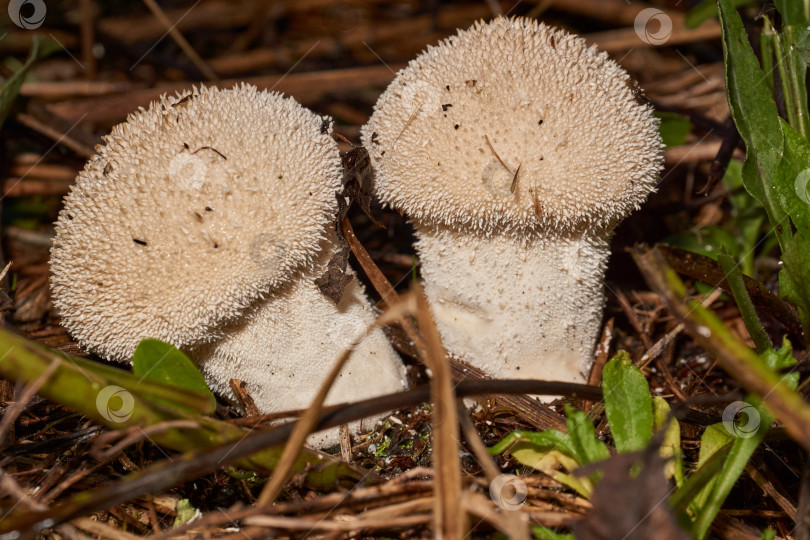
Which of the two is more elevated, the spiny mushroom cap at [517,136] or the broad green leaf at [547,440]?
the spiny mushroom cap at [517,136]

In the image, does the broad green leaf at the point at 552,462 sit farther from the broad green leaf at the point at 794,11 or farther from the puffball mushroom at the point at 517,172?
the broad green leaf at the point at 794,11

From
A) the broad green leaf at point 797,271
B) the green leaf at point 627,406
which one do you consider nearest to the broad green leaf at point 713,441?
the green leaf at point 627,406

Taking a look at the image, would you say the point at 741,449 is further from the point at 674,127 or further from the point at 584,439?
the point at 674,127

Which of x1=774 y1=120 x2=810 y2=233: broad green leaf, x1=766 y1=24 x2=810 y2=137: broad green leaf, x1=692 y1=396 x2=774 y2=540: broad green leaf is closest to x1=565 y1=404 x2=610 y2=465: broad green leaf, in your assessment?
x1=692 y1=396 x2=774 y2=540: broad green leaf

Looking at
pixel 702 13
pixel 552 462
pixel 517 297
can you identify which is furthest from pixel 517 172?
pixel 702 13

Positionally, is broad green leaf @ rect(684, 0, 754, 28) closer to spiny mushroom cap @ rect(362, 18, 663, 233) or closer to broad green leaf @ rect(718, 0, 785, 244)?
broad green leaf @ rect(718, 0, 785, 244)

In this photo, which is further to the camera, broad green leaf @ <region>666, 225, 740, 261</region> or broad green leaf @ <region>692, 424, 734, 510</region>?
broad green leaf @ <region>666, 225, 740, 261</region>
